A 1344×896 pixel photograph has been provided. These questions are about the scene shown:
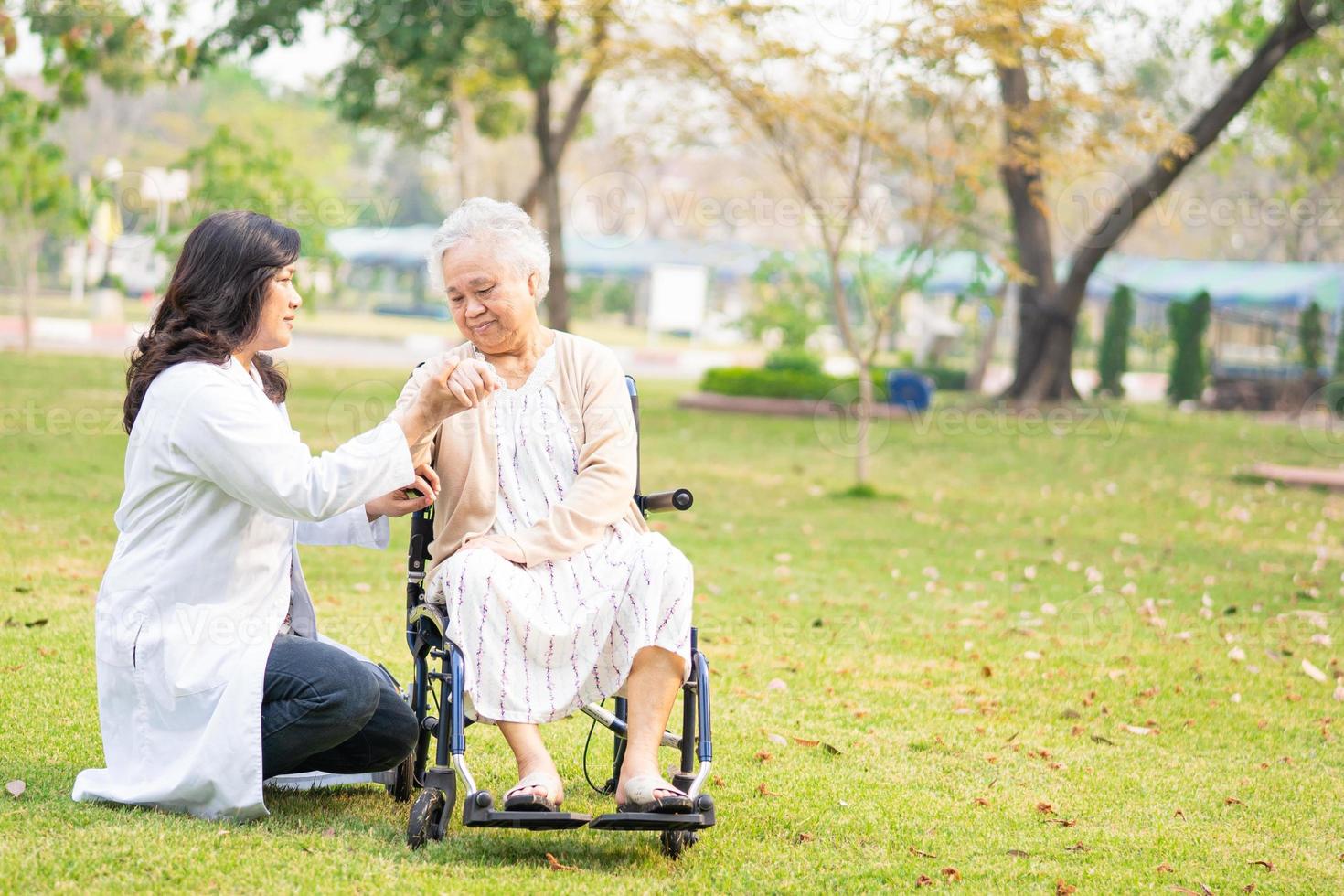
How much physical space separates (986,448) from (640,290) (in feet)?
130

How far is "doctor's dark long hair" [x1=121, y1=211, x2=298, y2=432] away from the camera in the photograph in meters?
3.23

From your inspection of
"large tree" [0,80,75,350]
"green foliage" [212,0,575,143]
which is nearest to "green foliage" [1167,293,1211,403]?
"green foliage" [212,0,575,143]

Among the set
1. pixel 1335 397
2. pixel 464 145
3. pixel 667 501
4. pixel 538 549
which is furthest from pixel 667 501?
pixel 1335 397

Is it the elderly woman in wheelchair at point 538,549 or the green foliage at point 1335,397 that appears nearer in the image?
the elderly woman in wheelchair at point 538,549

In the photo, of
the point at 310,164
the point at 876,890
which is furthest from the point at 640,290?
the point at 876,890

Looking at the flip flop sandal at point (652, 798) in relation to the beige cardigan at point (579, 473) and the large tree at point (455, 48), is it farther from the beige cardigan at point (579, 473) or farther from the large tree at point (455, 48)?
the large tree at point (455, 48)

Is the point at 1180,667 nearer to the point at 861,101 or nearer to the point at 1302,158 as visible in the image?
the point at 861,101

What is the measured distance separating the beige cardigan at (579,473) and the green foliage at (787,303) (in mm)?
15936

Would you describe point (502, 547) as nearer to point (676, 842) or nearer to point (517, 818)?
point (517, 818)

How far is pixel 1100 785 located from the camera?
4.06 m

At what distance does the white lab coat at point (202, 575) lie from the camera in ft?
10.2

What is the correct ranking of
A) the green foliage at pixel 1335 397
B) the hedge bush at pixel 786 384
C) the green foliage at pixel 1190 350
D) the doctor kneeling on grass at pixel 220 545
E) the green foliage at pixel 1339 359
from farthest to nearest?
the green foliage at pixel 1339 359 → the green foliage at pixel 1190 350 → the green foliage at pixel 1335 397 → the hedge bush at pixel 786 384 → the doctor kneeling on grass at pixel 220 545

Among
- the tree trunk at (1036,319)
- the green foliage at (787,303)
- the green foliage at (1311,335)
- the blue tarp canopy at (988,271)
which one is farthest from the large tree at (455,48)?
the green foliage at (1311,335)

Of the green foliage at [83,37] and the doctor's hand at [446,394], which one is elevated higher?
the green foliage at [83,37]
